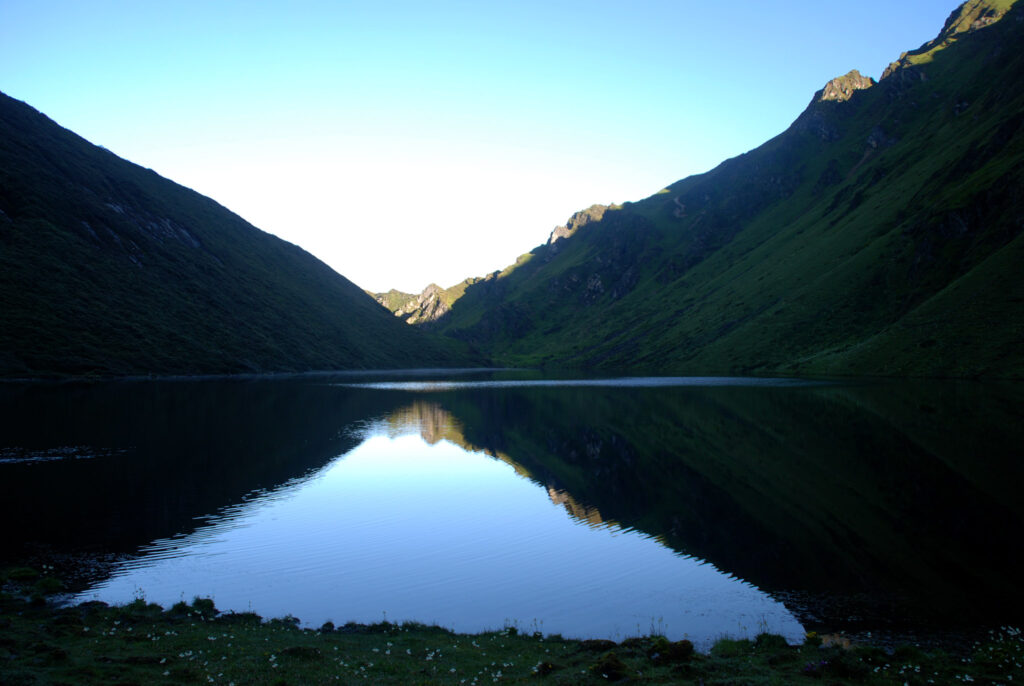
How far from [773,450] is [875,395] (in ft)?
159

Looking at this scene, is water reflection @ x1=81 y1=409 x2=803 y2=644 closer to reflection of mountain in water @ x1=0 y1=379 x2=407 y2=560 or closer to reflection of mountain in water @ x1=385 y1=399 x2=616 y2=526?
reflection of mountain in water @ x1=385 y1=399 x2=616 y2=526

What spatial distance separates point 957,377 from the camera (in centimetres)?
10469

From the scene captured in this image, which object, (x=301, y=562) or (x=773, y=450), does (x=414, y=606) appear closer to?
(x=301, y=562)

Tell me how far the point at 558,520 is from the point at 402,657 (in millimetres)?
18143

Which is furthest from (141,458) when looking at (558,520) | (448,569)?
(558,520)

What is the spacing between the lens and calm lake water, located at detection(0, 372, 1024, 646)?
2084cm

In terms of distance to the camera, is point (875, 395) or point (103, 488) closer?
point (103, 488)

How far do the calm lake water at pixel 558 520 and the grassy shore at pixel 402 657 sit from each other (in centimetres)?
204

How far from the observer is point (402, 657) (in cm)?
1588

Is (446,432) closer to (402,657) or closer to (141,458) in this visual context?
(141,458)

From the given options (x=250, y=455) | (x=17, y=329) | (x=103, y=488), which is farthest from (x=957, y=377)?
(x=17, y=329)

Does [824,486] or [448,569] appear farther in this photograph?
[824,486]

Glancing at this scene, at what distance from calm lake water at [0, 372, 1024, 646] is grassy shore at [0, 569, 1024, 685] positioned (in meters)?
2.04

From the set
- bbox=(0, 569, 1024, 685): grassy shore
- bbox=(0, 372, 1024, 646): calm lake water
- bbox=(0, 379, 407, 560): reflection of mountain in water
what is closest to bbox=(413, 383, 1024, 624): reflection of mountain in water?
bbox=(0, 372, 1024, 646): calm lake water
